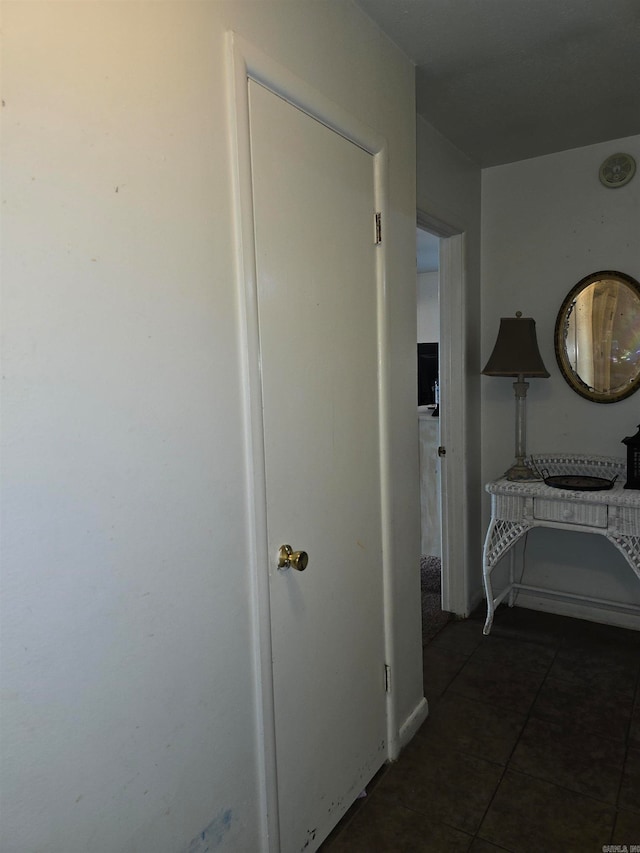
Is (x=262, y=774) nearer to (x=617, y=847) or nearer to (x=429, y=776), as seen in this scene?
(x=429, y=776)

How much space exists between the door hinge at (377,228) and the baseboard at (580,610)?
7.07ft

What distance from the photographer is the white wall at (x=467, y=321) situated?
2.66 metres

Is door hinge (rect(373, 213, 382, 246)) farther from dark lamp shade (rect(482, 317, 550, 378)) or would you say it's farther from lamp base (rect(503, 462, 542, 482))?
lamp base (rect(503, 462, 542, 482))

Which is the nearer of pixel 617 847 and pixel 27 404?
pixel 27 404

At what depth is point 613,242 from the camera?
110 inches

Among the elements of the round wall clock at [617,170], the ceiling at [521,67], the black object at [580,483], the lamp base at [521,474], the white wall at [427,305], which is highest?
the ceiling at [521,67]

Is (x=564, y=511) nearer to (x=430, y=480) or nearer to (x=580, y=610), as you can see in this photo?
(x=580, y=610)

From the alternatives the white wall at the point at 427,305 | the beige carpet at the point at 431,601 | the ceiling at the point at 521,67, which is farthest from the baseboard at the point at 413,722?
the white wall at the point at 427,305

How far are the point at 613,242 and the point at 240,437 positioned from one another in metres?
2.39

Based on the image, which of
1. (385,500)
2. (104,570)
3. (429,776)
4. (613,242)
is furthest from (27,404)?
(613,242)

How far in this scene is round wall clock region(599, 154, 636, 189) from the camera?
8.87ft

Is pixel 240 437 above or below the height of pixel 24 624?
above

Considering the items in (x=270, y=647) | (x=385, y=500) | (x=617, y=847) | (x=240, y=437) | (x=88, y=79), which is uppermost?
(x=88, y=79)

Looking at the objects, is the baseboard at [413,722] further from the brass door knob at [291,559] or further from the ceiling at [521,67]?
the ceiling at [521,67]
